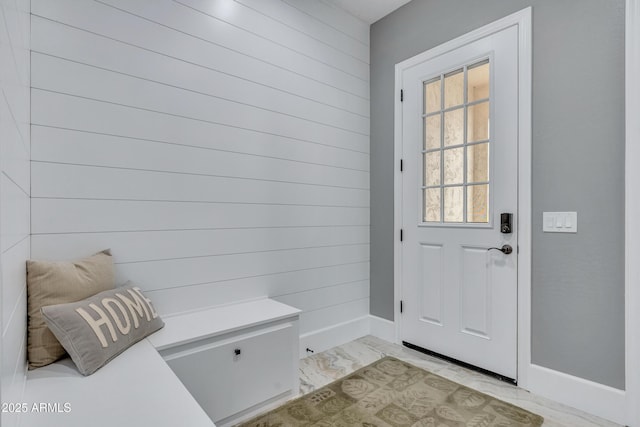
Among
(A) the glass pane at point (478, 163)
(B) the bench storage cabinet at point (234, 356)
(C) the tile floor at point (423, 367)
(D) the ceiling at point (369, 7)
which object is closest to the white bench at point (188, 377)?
(B) the bench storage cabinet at point (234, 356)

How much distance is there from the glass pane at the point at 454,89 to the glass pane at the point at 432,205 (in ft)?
2.15

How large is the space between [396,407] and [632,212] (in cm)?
160

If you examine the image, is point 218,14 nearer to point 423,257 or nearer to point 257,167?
point 257,167

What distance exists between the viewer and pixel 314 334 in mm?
2557

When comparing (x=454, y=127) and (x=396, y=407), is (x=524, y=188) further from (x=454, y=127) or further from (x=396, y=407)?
(x=396, y=407)

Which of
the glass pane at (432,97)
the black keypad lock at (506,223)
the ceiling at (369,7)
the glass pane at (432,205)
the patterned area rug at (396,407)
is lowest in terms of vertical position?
the patterned area rug at (396,407)

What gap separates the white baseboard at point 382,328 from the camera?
110 inches

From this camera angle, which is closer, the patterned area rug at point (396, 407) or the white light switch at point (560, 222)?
the patterned area rug at point (396, 407)

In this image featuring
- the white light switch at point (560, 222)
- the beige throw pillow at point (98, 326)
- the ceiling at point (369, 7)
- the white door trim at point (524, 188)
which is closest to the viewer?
the beige throw pillow at point (98, 326)

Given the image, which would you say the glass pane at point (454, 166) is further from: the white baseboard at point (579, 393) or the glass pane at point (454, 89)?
the white baseboard at point (579, 393)

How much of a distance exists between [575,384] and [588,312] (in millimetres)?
420

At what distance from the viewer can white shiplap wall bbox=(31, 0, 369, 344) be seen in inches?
61.7

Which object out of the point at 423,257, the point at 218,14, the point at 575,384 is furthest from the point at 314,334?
the point at 218,14

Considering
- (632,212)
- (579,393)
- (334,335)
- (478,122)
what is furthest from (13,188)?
(579,393)
